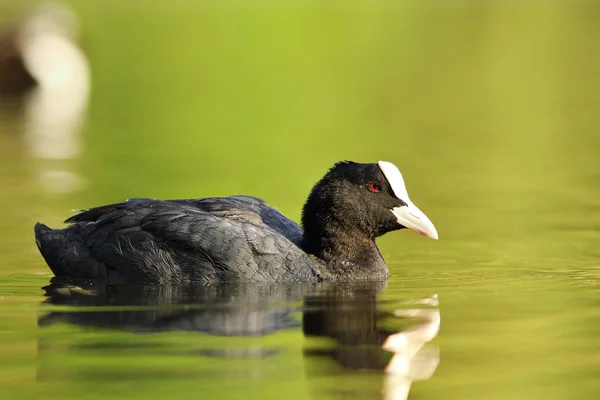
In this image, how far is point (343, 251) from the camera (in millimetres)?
10156

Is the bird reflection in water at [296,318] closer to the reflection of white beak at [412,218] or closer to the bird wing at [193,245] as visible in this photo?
the bird wing at [193,245]

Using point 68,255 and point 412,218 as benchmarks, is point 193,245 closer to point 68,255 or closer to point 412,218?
point 68,255

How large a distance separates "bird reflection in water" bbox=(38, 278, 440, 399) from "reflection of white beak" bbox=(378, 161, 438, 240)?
567mm

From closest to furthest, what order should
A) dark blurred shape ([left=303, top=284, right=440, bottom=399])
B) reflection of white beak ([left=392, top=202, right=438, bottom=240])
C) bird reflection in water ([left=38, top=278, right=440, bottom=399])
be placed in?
dark blurred shape ([left=303, top=284, right=440, bottom=399]) < bird reflection in water ([left=38, top=278, right=440, bottom=399]) < reflection of white beak ([left=392, top=202, right=438, bottom=240])

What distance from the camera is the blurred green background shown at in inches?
286

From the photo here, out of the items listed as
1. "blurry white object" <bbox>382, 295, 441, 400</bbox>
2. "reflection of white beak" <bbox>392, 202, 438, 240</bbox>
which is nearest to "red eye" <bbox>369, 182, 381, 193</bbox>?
"reflection of white beak" <bbox>392, 202, 438, 240</bbox>

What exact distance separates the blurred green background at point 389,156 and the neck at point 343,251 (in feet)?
0.98

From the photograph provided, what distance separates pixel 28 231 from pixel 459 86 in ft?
59.1

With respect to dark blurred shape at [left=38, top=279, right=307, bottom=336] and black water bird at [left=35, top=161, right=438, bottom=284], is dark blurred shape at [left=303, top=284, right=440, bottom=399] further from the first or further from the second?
black water bird at [left=35, top=161, right=438, bottom=284]

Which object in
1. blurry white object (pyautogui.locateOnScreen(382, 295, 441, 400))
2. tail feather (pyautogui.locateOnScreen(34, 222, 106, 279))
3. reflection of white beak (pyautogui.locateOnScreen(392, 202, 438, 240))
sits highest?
reflection of white beak (pyautogui.locateOnScreen(392, 202, 438, 240))

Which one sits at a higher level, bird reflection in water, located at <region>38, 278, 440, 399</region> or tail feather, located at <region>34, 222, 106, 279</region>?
tail feather, located at <region>34, 222, 106, 279</region>

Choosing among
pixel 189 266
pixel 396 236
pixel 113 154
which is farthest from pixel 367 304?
pixel 113 154

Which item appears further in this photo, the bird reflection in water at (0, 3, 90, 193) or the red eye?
the bird reflection in water at (0, 3, 90, 193)

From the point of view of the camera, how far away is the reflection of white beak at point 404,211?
10.0 m
